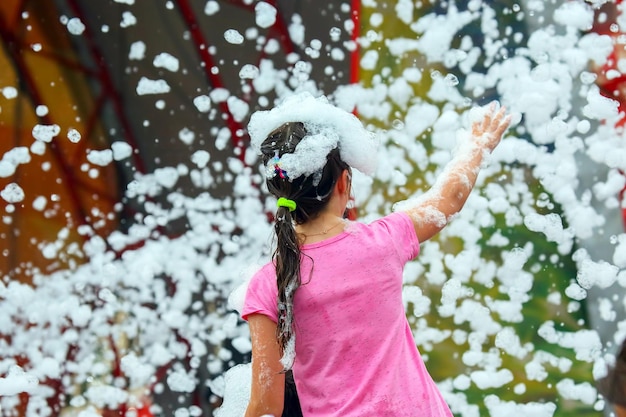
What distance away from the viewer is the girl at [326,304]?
1.05 m

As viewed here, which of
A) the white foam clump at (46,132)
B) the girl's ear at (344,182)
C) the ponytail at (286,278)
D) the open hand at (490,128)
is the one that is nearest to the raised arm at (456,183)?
the open hand at (490,128)

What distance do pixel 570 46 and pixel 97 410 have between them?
2.07 metres

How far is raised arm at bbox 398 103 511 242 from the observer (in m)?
1.16

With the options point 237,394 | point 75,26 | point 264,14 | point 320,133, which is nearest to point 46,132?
point 75,26

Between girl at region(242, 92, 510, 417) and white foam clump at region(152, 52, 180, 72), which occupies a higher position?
white foam clump at region(152, 52, 180, 72)

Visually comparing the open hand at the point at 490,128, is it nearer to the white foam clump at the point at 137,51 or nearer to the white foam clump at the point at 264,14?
the white foam clump at the point at 264,14

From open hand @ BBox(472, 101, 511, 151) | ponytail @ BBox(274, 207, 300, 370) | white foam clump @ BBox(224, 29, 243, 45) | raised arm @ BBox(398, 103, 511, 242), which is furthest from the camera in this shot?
white foam clump @ BBox(224, 29, 243, 45)

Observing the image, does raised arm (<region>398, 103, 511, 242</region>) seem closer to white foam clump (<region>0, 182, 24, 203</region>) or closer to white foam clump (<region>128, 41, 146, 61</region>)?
white foam clump (<region>128, 41, 146, 61</region>)

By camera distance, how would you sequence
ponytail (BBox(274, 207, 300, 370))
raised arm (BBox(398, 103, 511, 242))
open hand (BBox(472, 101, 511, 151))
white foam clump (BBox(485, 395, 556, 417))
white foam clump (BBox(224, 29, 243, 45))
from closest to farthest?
ponytail (BBox(274, 207, 300, 370)) → raised arm (BBox(398, 103, 511, 242)) → open hand (BBox(472, 101, 511, 151)) → white foam clump (BBox(485, 395, 556, 417)) → white foam clump (BBox(224, 29, 243, 45))

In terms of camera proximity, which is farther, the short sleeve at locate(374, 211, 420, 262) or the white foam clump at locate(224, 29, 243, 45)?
the white foam clump at locate(224, 29, 243, 45)

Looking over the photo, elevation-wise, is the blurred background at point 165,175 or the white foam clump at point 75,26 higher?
the white foam clump at point 75,26

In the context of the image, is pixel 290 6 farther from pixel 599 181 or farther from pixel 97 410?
pixel 97 410

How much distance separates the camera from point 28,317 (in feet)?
7.95

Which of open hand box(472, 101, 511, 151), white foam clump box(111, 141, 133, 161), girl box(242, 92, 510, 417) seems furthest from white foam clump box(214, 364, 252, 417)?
white foam clump box(111, 141, 133, 161)
